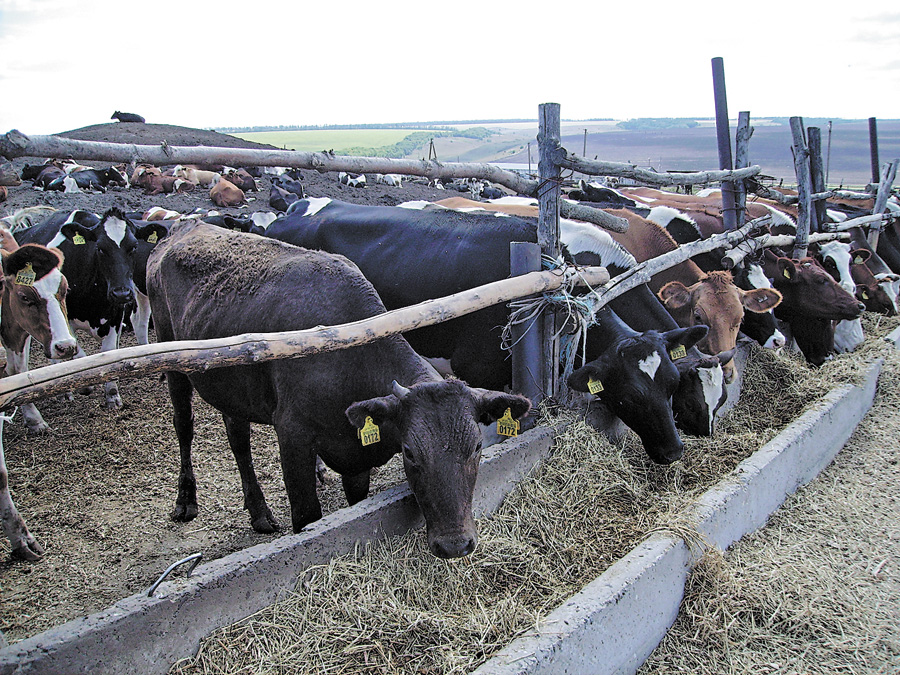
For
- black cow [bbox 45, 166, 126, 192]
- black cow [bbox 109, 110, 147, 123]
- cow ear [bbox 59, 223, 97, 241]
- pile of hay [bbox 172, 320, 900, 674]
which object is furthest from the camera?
black cow [bbox 109, 110, 147, 123]

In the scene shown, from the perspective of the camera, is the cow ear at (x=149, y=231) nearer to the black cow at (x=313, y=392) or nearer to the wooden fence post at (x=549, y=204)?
the black cow at (x=313, y=392)

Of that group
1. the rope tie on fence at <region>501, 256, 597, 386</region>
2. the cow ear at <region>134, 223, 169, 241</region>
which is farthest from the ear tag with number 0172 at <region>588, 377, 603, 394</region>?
the cow ear at <region>134, 223, 169, 241</region>

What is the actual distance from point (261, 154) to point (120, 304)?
4232 millimetres

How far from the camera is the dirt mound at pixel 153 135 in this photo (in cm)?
3469

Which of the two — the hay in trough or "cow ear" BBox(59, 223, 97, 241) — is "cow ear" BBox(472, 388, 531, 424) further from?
"cow ear" BBox(59, 223, 97, 241)

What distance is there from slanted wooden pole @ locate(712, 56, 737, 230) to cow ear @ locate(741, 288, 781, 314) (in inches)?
59.5

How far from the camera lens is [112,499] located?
4.52m

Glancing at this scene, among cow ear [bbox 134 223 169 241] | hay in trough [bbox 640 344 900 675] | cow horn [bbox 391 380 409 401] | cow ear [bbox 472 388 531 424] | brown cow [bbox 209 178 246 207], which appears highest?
brown cow [bbox 209 178 246 207]

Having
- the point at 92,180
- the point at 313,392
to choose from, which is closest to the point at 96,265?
the point at 313,392

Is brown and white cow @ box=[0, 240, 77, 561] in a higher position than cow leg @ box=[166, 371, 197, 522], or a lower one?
higher

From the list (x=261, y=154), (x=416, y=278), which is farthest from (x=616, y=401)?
(x=261, y=154)

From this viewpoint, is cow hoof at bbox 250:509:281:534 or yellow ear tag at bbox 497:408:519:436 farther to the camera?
cow hoof at bbox 250:509:281:534

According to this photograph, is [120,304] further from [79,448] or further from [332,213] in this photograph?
[332,213]

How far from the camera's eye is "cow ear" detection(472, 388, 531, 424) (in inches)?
115
